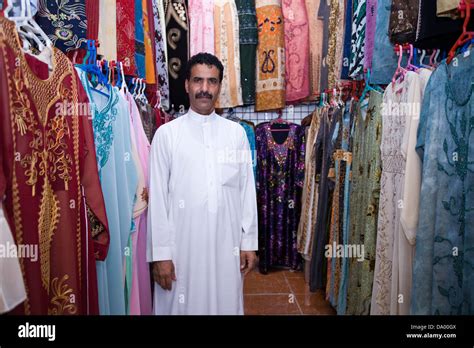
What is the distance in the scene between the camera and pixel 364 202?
1.51m

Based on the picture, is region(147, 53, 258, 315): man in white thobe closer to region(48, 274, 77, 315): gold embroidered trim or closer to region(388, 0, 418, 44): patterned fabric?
region(48, 274, 77, 315): gold embroidered trim

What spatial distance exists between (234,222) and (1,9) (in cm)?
90

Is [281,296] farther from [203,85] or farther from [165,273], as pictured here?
[203,85]

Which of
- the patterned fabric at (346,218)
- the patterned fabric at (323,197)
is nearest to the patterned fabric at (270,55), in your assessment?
the patterned fabric at (323,197)

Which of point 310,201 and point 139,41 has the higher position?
point 139,41

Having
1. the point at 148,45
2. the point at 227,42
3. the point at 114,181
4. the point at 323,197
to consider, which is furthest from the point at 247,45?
the point at 114,181

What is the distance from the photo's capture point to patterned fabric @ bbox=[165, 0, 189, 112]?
87.0 inches

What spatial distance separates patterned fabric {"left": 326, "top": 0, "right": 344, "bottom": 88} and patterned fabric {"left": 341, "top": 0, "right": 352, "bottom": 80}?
0.20 ft

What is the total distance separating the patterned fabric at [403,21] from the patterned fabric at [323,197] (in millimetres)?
610

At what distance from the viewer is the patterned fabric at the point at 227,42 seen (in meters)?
2.30

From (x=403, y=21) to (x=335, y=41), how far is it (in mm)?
747

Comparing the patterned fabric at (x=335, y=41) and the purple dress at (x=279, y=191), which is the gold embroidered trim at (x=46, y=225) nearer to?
the patterned fabric at (x=335, y=41)

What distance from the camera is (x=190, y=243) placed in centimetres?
126

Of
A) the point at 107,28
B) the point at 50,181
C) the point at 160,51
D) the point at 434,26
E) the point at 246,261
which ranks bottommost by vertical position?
the point at 246,261
